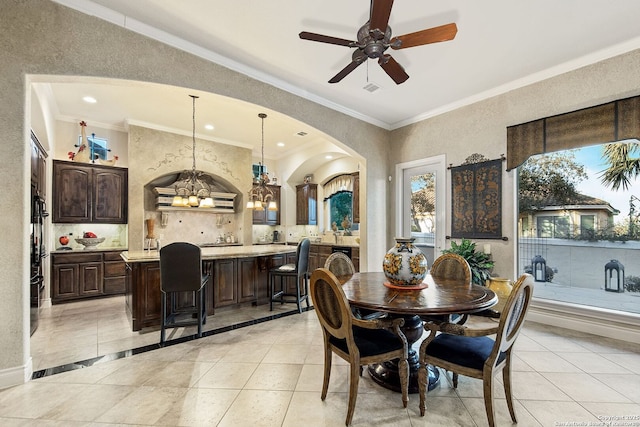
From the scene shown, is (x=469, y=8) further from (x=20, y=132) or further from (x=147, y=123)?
(x=147, y=123)

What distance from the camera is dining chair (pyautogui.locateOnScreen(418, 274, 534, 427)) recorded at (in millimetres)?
1703

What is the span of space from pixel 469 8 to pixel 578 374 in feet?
10.8

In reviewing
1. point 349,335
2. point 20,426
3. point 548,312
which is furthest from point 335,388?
point 548,312

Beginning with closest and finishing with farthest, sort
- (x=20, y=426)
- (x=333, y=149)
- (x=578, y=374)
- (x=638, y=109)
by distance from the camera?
(x=20, y=426), (x=578, y=374), (x=638, y=109), (x=333, y=149)

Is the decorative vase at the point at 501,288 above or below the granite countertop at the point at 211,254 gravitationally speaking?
below

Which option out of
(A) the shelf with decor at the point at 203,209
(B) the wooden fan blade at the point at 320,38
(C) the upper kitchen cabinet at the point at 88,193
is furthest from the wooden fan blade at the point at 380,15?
(C) the upper kitchen cabinet at the point at 88,193

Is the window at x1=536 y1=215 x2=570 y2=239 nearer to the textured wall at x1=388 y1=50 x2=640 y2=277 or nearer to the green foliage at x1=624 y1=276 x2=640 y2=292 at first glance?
the textured wall at x1=388 y1=50 x2=640 y2=277

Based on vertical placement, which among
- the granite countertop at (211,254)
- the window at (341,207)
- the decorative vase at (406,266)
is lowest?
the granite countertop at (211,254)

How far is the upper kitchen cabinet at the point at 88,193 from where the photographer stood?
4.97m

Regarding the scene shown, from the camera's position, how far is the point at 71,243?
5426 millimetres

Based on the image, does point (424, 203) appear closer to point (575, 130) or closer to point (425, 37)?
point (575, 130)

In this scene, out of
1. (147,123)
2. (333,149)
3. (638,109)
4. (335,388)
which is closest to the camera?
(335,388)

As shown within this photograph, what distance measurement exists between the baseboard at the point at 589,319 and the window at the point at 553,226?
2.81 ft

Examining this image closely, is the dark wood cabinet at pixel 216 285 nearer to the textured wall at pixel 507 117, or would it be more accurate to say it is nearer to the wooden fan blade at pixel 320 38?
the wooden fan blade at pixel 320 38
